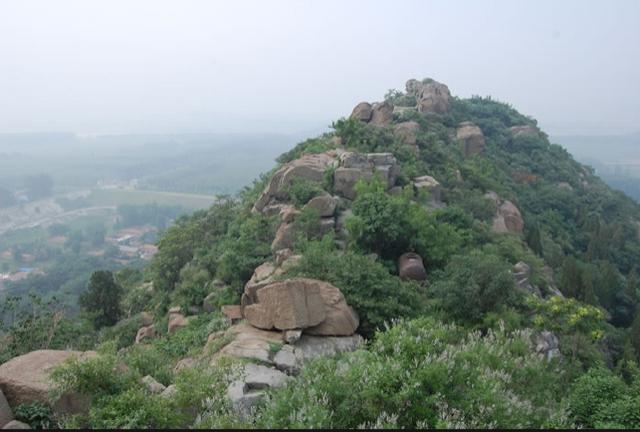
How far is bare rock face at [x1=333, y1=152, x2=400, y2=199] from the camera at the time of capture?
1828 cm

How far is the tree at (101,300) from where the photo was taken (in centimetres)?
1827

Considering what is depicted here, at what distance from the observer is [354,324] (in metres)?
10.2

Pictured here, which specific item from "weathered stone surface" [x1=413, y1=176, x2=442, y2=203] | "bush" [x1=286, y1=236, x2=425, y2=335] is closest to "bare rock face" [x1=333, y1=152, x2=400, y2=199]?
"weathered stone surface" [x1=413, y1=176, x2=442, y2=203]

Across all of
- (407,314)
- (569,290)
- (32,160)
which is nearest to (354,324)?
(407,314)

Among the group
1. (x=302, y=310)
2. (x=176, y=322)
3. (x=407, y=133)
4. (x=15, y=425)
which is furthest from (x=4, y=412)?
(x=407, y=133)

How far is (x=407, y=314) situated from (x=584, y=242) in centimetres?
2654

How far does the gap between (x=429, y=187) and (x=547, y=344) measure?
407 inches

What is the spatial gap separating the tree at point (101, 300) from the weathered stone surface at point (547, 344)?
46.8 ft

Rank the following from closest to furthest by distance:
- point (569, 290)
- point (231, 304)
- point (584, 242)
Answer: point (231, 304) → point (569, 290) → point (584, 242)

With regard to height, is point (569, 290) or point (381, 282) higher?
point (381, 282)

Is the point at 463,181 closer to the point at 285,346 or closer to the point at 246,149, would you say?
the point at 285,346

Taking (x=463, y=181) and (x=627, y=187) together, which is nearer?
(x=463, y=181)

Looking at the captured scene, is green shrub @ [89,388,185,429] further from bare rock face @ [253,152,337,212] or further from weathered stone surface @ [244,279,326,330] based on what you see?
bare rock face @ [253,152,337,212]

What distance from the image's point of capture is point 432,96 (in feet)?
133
